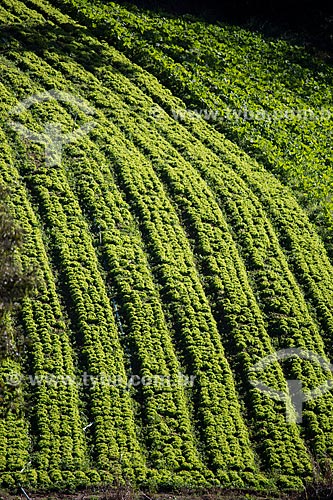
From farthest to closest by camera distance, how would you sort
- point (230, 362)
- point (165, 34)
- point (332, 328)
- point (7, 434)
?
point (165, 34), point (332, 328), point (230, 362), point (7, 434)

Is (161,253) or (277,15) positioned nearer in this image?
(161,253)

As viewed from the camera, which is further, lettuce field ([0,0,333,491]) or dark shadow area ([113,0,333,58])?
dark shadow area ([113,0,333,58])

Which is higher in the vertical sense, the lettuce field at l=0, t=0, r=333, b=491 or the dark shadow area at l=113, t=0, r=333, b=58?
the dark shadow area at l=113, t=0, r=333, b=58

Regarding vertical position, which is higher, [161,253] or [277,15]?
[277,15]

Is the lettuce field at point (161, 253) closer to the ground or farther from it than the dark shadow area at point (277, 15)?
closer to the ground

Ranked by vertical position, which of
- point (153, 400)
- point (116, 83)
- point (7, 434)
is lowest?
point (7, 434)

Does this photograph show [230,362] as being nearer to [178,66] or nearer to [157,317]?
[157,317]

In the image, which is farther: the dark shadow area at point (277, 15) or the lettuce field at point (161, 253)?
the dark shadow area at point (277, 15)

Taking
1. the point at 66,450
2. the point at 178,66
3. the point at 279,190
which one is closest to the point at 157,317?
the point at 66,450
